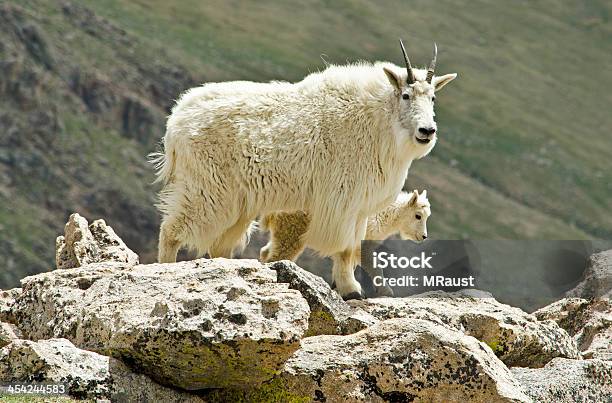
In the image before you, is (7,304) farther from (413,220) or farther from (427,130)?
(413,220)

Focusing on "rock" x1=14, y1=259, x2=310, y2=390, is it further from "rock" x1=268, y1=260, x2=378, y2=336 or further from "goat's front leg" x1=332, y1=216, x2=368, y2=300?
"goat's front leg" x1=332, y1=216, x2=368, y2=300

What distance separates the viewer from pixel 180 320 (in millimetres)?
10328

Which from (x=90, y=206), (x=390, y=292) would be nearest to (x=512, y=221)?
(x=90, y=206)

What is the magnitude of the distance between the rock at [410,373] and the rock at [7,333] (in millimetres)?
2905

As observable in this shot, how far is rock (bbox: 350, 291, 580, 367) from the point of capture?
13484mm

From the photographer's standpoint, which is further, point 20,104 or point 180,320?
point 20,104

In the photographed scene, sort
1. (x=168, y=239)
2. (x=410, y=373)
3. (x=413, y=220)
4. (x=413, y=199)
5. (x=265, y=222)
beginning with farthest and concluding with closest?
(x=413, y=199) < (x=413, y=220) < (x=265, y=222) < (x=168, y=239) < (x=410, y=373)

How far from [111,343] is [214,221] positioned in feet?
16.4

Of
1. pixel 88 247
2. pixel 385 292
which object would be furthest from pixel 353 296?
pixel 88 247

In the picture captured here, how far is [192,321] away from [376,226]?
31.3 ft

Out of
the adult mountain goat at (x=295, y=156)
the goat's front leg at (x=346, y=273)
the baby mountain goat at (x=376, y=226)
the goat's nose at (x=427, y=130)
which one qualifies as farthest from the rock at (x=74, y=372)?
the goat's nose at (x=427, y=130)

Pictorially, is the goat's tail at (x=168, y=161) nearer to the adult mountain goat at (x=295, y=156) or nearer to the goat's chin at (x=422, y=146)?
the adult mountain goat at (x=295, y=156)

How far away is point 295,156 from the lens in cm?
1590

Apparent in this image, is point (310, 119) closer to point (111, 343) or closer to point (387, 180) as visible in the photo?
point (387, 180)
